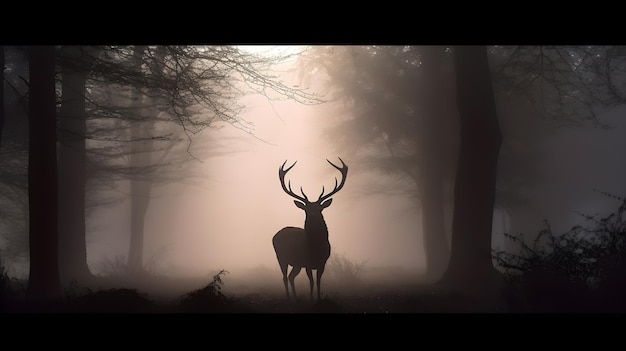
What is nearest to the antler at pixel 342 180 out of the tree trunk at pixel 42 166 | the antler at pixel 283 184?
the antler at pixel 283 184

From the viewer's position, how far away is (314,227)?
5375 millimetres

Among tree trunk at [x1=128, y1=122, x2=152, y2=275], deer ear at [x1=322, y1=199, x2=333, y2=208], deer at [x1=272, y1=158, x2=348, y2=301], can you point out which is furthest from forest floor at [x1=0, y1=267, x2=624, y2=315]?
deer ear at [x1=322, y1=199, x2=333, y2=208]

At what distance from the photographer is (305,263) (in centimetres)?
543

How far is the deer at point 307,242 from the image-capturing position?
5379 millimetres

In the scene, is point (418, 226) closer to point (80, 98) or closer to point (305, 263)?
point (305, 263)

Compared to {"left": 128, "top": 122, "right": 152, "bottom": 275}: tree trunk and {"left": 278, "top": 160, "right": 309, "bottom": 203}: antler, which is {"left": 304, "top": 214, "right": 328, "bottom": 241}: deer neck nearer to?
{"left": 278, "top": 160, "right": 309, "bottom": 203}: antler

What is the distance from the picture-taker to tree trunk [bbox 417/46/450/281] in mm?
5703

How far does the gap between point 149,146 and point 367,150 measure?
7.64 feet

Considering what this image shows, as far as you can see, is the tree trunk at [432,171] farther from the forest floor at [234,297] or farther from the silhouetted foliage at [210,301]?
the silhouetted foliage at [210,301]

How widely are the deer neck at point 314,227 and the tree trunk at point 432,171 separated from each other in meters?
1.12

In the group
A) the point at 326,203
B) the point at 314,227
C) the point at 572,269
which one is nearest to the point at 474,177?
the point at 572,269

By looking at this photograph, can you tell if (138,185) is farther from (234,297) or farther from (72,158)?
(234,297)

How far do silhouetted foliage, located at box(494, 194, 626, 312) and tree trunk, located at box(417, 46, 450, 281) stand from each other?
63 cm
